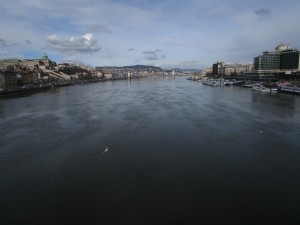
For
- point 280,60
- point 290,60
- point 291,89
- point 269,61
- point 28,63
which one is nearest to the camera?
point 291,89

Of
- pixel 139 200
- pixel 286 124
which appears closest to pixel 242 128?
pixel 286 124

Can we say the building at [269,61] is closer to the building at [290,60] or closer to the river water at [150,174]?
the building at [290,60]

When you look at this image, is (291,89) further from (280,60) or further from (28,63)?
(28,63)

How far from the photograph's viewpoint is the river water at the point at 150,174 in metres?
6.17

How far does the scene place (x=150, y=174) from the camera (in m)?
8.07

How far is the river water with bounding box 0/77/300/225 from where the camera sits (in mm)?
6168

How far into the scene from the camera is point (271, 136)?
1224 cm

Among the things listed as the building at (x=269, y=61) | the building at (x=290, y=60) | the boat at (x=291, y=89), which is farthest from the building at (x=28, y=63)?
the building at (x=290, y=60)

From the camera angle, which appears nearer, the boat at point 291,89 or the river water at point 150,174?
the river water at point 150,174

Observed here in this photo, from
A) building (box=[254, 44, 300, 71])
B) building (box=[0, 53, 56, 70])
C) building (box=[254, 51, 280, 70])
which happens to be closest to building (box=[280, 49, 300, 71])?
building (box=[254, 44, 300, 71])

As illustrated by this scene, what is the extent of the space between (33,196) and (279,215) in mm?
5723

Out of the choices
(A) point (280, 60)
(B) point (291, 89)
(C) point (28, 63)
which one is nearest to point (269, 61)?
(A) point (280, 60)

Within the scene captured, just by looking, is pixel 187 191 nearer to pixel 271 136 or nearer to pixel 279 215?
pixel 279 215

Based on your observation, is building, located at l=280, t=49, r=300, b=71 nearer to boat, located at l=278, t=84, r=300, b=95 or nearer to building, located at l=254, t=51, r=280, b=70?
building, located at l=254, t=51, r=280, b=70
